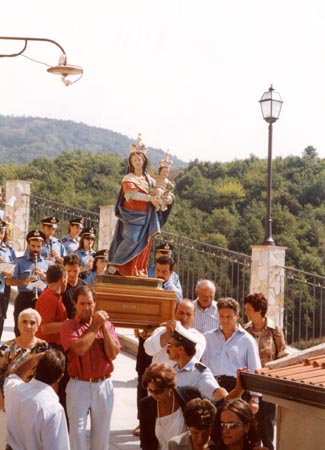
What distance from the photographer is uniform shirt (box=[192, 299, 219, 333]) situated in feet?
26.7

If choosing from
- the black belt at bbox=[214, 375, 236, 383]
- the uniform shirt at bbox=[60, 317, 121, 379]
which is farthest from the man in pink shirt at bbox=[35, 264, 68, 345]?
the black belt at bbox=[214, 375, 236, 383]

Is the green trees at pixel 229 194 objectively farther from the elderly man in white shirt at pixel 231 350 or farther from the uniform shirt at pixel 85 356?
the uniform shirt at pixel 85 356

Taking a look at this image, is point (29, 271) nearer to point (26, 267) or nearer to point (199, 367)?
point (26, 267)

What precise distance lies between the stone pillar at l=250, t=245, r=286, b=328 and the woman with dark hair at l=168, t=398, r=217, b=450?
8525 millimetres

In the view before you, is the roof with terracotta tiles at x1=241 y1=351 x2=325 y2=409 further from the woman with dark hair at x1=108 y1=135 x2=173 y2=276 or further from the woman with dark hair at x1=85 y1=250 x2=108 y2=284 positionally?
the woman with dark hair at x1=85 y1=250 x2=108 y2=284

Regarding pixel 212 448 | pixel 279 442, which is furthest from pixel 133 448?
pixel 212 448

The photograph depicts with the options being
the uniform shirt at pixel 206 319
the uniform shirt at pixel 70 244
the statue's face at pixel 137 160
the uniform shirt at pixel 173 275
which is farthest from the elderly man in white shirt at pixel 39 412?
the uniform shirt at pixel 70 244

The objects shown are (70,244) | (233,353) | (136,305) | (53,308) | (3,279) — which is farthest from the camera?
(70,244)

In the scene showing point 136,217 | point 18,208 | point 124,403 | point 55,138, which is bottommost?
point 124,403

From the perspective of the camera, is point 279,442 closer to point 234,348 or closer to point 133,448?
point 234,348

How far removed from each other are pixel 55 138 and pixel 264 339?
118 meters

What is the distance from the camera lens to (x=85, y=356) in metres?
6.80

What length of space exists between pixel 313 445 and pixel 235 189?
37.7 metres

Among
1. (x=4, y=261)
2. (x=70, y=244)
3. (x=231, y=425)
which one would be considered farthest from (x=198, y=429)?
(x=70, y=244)
